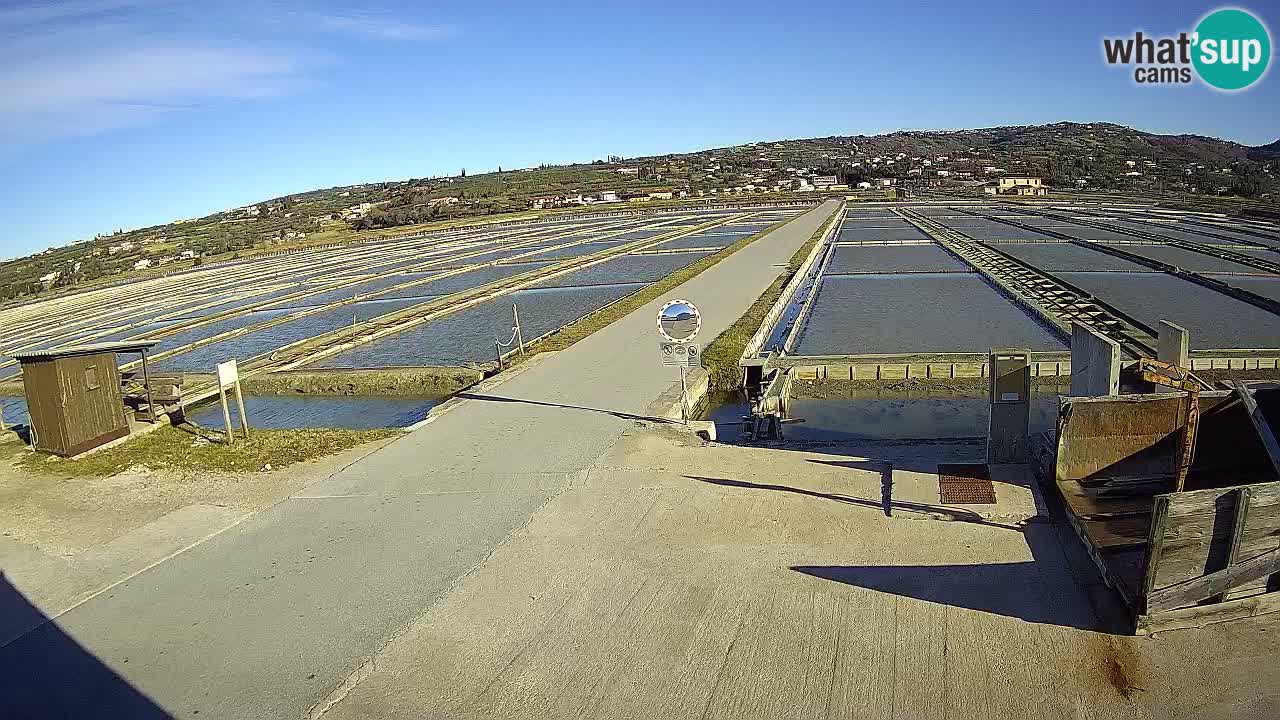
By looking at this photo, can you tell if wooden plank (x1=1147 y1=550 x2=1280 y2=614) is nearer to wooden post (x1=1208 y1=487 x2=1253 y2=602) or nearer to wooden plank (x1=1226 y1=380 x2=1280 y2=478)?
wooden post (x1=1208 y1=487 x2=1253 y2=602)

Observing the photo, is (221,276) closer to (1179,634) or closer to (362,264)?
(362,264)

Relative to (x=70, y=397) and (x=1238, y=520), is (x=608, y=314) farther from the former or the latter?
(x=1238, y=520)

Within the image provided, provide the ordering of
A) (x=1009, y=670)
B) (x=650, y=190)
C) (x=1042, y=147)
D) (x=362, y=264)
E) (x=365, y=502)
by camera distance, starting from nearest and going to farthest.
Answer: (x=1009, y=670) → (x=365, y=502) → (x=362, y=264) → (x=650, y=190) → (x=1042, y=147)

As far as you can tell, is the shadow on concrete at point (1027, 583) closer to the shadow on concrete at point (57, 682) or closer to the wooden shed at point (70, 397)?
the shadow on concrete at point (57, 682)

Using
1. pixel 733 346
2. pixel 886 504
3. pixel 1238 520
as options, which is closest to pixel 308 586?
pixel 886 504

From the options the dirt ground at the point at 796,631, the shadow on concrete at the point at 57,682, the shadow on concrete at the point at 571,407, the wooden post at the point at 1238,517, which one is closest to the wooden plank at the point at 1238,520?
the wooden post at the point at 1238,517

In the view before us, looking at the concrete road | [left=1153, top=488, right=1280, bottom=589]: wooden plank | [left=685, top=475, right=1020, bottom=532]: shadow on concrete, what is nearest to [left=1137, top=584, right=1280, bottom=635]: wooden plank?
[left=1153, top=488, right=1280, bottom=589]: wooden plank

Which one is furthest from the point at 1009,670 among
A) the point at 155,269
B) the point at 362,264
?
the point at 155,269
